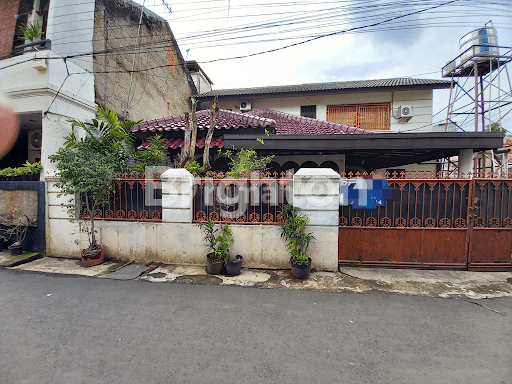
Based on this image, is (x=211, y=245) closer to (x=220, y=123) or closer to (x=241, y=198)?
(x=241, y=198)

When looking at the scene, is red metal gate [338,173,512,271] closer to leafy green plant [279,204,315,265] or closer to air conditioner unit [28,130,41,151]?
leafy green plant [279,204,315,265]

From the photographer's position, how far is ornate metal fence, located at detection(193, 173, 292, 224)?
4.86 meters

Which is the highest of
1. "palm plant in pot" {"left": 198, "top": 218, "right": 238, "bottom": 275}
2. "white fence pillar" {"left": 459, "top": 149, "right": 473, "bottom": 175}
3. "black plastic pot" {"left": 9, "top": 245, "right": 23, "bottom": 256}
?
"white fence pillar" {"left": 459, "top": 149, "right": 473, "bottom": 175}

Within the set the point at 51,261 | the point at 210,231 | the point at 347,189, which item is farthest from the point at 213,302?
the point at 51,261

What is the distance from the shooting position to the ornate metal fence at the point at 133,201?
5.22 metres

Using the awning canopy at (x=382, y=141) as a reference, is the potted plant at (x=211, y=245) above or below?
below

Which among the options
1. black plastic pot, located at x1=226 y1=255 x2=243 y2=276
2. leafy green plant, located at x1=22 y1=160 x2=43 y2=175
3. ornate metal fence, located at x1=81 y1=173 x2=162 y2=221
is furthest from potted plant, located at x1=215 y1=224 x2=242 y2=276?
leafy green plant, located at x1=22 y1=160 x2=43 y2=175

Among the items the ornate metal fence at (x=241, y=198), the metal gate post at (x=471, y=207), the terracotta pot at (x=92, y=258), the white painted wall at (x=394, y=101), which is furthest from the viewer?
the white painted wall at (x=394, y=101)

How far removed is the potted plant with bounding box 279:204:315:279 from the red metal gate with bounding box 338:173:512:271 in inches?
46.6

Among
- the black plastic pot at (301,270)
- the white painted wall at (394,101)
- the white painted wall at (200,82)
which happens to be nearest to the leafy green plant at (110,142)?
the black plastic pot at (301,270)

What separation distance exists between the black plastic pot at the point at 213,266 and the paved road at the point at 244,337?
0.58 metres

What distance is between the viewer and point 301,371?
7.51 ft

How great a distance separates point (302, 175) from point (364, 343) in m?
2.77

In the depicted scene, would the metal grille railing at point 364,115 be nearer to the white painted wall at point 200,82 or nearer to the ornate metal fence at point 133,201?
the white painted wall at point 200,82
